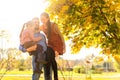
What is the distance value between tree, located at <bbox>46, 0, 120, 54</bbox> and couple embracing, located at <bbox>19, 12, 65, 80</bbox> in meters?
1.54

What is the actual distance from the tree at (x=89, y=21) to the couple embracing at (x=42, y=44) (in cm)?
154

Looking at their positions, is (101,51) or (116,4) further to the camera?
(101,51)

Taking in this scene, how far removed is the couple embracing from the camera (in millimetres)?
5602

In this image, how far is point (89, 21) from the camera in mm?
7859

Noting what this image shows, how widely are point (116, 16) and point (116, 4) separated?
1.35 ft

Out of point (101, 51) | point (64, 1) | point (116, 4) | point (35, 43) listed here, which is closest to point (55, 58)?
point (35, 43)

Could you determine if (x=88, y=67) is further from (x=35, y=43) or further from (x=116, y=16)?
(x=35, y=43)

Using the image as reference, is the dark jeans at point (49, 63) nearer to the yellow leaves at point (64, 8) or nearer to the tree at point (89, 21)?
the tree at point (89, 21)

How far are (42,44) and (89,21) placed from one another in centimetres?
243

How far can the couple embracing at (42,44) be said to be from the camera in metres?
5.60

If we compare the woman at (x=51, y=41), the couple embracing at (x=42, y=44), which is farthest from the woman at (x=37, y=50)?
the woman at (x=51, y=41)

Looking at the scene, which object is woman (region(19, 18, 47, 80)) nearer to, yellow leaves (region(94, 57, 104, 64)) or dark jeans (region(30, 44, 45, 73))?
dark jeans (region(30, 44, 45, 73))

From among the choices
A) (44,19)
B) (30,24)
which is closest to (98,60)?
(44,19)

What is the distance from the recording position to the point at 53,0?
7.47 m
